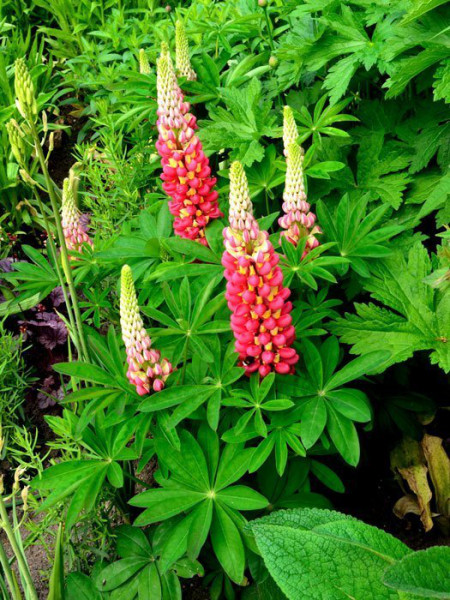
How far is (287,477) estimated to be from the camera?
1.91 metres

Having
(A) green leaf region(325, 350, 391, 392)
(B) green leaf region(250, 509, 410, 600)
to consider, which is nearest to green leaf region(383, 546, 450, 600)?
(B) green leaf region(250, 509, 410, 600)

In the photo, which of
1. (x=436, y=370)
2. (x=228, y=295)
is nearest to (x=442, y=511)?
(x=436, y=370)

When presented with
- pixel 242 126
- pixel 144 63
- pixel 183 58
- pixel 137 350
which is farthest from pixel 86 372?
pixel 144 63

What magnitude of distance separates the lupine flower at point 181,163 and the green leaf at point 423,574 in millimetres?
1300

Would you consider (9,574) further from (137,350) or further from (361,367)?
(361,367)

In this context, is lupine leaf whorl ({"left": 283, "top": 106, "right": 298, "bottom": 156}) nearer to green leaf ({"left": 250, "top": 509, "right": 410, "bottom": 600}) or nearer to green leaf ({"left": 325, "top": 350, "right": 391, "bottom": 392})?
green leaf ({"left": 325, "top": 350, "right": 391, "bottom": 392})

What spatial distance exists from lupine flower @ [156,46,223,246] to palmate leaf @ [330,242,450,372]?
0.52 metres

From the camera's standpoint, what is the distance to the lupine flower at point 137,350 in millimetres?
1547

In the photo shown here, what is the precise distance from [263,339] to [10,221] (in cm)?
234

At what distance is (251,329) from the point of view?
1659mm

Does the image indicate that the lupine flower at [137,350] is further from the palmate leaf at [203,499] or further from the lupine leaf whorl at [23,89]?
the lupine leaf whorl at [23,89]

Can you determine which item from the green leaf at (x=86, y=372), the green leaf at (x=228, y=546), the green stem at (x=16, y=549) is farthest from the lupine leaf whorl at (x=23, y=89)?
the green leaf at (x=228, y=546)

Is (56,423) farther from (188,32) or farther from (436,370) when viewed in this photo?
(188,32)

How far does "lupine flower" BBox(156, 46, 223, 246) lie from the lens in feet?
6.32
